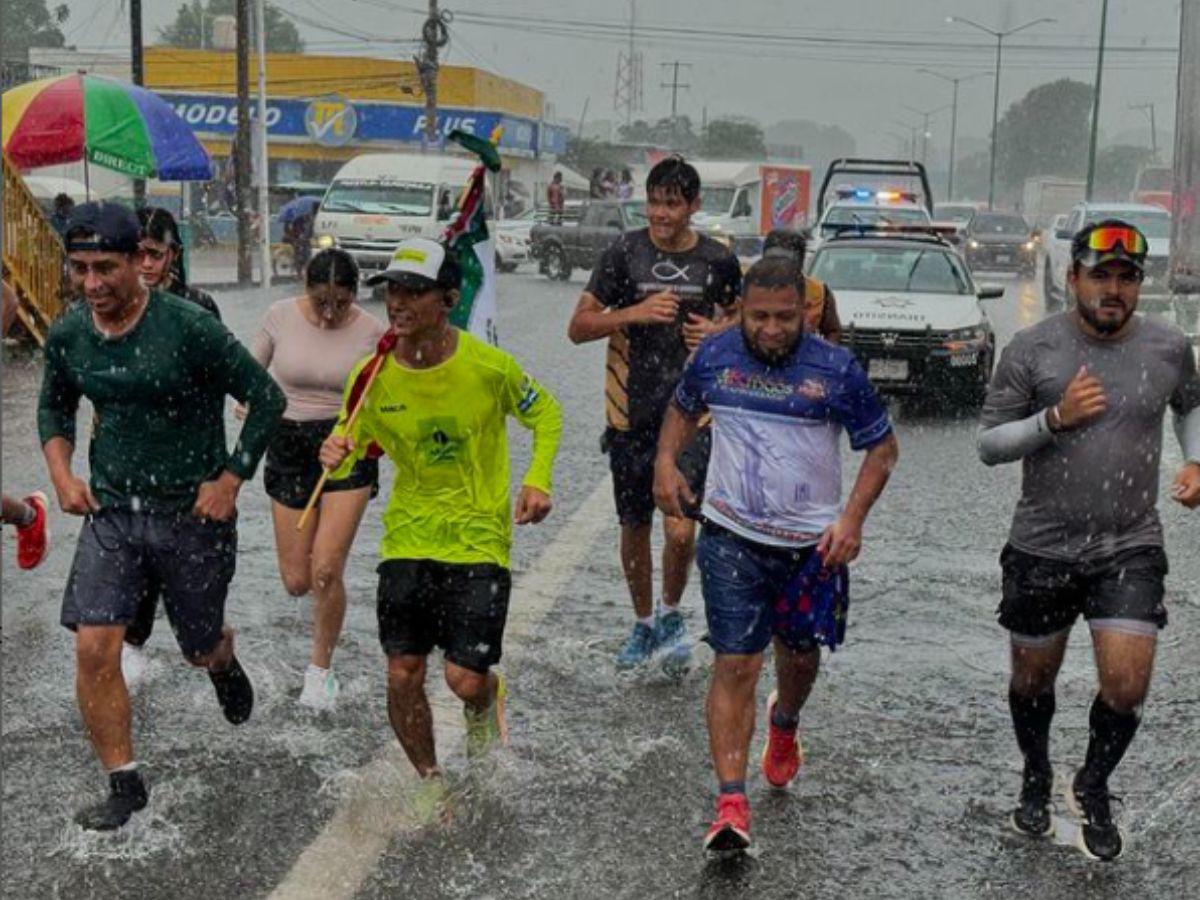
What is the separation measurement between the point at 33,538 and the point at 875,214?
82.1ft

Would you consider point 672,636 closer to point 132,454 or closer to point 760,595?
point 760,595

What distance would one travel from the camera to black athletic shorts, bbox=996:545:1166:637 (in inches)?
207

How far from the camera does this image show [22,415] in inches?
619

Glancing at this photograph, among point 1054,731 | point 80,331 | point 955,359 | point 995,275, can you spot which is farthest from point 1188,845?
point 995,275

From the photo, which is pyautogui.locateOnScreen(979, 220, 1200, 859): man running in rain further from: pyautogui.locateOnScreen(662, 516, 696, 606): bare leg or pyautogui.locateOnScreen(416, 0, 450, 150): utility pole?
pyautogui.locateOnScreen(416, 0, 450, 150): utility pole

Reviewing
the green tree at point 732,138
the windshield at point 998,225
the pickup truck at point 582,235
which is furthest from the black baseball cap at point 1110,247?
the green tree at point 732,138

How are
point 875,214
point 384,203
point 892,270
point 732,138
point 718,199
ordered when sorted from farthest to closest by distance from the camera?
1. point 732,138
2. point 718,199
3. point 384,203
4. point 875,214
5. point 892,270

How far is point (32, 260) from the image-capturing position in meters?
21.5

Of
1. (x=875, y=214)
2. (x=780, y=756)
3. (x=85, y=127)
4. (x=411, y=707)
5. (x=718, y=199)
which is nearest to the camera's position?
(x=411, y=707)

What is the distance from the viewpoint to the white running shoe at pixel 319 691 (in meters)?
6.65

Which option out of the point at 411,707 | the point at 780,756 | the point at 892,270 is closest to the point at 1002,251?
the point at 892,270

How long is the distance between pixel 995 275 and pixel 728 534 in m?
45.2

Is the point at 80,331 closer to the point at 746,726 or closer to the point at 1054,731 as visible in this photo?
the point at 746,726

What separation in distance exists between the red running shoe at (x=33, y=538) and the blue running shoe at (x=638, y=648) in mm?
2174
